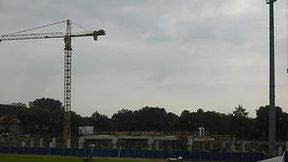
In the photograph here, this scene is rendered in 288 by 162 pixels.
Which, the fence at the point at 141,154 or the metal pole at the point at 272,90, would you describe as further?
the fence at the point at 141,154

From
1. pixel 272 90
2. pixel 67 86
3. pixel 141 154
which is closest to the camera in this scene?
pixel 272 90

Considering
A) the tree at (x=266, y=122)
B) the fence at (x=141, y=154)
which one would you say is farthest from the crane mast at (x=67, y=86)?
the tree at (x=266, y=122)

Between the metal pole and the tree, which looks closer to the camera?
the metal pole

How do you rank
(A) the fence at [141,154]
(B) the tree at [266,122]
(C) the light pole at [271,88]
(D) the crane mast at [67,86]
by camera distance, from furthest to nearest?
(B) the tree at [266,122], (D) the crane mast at [67,86], (A) the fence at [141,154], (C) the light pole at [271,88]

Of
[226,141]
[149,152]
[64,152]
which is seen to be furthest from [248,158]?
[226,141]

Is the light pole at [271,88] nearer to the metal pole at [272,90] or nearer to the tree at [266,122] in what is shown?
the metal pole at [272,90]

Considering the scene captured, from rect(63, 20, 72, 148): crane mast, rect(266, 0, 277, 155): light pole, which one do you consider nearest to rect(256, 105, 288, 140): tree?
rect(63, 20, 72, 148): crane mast

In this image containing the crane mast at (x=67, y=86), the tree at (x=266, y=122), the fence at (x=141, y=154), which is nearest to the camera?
the fence at (x=141, y=154)

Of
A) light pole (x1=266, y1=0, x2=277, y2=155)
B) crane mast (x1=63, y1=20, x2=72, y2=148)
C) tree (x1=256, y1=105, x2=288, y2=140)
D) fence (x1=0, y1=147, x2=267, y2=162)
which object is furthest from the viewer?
tree (x1=256, y1=105, x2=288, y2=140)

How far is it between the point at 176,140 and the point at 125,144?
21.0 m

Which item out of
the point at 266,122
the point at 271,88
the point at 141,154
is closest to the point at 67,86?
the point at 141,154

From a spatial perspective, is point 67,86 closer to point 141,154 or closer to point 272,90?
point 141,154

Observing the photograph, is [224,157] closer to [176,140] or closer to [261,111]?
[176,140]

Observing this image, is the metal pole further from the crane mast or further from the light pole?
the crane mast
